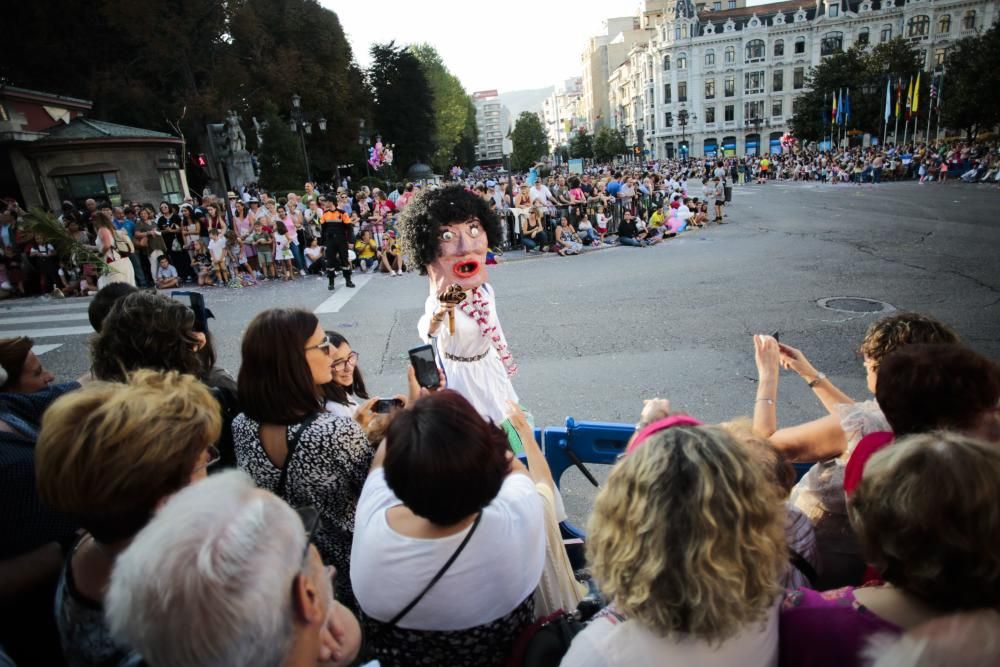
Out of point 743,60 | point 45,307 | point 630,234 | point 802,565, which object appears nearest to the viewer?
point 802,565

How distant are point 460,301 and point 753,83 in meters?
86.7

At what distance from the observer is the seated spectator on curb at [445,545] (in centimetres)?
155

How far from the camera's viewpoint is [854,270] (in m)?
9.10

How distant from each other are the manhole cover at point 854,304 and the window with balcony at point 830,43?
3153 inches

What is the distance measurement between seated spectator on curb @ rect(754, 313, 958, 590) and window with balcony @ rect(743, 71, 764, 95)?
86209 mm

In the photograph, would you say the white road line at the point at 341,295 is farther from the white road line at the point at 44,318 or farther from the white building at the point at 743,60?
the white building at the point at 743,60

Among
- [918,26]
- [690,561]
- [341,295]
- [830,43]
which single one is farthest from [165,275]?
[918,26]

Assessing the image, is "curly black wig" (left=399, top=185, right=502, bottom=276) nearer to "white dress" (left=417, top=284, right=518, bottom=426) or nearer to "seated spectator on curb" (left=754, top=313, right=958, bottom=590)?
"white dress" (left=417, top=284, right=518, bottom=426)

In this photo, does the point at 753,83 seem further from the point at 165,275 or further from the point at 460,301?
the point at 460,301

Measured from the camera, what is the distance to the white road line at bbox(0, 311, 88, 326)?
9273 millimetres

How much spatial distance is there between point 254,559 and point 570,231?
13.2 metres

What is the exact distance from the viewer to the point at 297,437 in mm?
2090

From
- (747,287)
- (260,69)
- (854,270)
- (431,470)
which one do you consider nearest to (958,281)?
(854,270)

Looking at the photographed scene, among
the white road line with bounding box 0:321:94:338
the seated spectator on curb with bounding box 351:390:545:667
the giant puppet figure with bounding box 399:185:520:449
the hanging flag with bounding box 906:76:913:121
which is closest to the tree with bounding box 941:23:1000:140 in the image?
the hanging flag with bounding box 906:76:913:121
